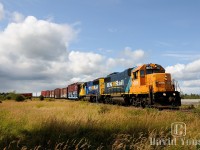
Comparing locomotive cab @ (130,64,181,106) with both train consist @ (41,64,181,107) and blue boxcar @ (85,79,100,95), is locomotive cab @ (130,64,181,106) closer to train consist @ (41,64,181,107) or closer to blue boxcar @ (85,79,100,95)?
train consist @ (41,64,181,107)

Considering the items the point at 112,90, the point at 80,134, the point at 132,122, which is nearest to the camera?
the point at 80,134

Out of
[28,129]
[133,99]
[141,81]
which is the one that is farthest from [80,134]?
[133,99]

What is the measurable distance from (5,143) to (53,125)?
7.03 feet

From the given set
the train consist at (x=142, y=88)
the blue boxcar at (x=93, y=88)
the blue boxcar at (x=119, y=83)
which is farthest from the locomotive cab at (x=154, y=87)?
the blue boxcar at (x=93, y=88)

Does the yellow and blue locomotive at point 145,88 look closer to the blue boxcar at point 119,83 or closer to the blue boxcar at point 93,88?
the blue boxcar at point 119,83

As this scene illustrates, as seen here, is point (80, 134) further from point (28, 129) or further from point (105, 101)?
point (105, 101)

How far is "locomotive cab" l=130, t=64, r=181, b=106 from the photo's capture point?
73.9 ft

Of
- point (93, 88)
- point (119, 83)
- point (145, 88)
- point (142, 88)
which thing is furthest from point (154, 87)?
point (93, 88)

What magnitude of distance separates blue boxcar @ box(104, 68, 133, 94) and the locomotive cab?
2260 millimetres

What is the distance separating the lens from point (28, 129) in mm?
11805

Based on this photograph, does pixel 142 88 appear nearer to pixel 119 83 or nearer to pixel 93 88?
pixel 119 83

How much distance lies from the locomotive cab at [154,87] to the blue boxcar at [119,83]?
7.42 feet

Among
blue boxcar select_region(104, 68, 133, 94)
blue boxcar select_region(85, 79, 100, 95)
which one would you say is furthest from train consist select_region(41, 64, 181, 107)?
blue boxcar select_region(85, 79, 100, 95)

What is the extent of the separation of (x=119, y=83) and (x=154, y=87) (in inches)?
347
